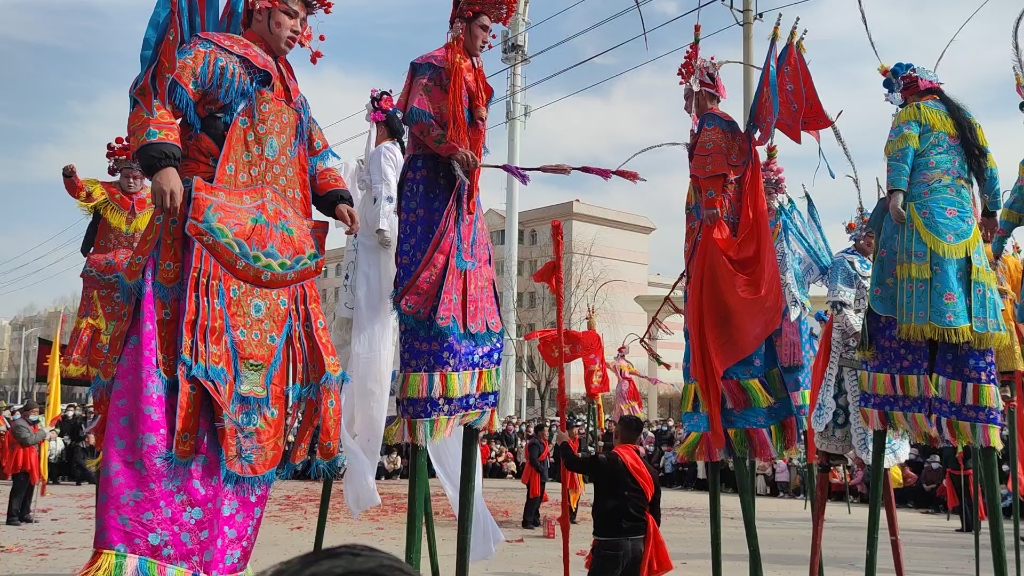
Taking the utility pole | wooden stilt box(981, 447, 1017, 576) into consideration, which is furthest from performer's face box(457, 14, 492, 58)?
the utility pole

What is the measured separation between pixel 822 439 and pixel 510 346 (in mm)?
13721

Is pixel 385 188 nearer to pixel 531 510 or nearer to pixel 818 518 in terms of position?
pixel 818 518

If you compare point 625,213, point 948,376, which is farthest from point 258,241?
point 625,213

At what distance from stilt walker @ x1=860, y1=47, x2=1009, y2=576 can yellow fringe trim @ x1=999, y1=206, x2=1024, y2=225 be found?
0.62 ft

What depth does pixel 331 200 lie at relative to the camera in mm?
3783

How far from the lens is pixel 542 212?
39406 millimetres

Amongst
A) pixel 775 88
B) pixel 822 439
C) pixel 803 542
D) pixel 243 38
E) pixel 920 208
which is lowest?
pixel 803 542

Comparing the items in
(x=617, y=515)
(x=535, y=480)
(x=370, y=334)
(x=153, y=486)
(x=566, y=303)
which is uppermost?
(x=566, y=303)

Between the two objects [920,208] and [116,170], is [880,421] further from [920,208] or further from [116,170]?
[116,170]

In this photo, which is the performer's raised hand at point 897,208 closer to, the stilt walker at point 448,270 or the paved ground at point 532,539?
the stilt walker at point 448,270

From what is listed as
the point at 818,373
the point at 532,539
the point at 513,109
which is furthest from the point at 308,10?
the point at 513,109

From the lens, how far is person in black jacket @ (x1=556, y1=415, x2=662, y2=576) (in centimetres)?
527

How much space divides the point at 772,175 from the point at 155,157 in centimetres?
455

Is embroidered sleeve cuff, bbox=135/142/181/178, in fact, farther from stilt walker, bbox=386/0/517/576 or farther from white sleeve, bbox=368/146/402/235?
white sleeve, bbox=368/146/402/235
